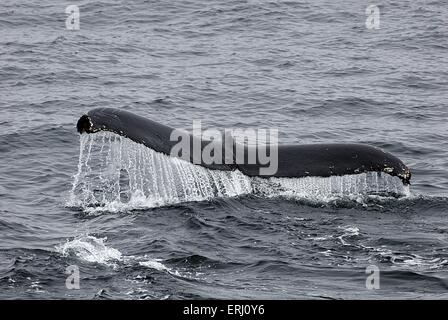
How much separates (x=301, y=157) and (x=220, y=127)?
8.31 metres

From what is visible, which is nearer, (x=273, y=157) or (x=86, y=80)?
(x=273, y=157)

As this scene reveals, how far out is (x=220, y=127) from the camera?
2047 centimetres

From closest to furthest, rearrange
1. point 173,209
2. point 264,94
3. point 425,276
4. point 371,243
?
point 425,276, point 371,243, point 173,209, point 264,94

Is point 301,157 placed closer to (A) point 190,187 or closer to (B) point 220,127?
(A) point 190,187

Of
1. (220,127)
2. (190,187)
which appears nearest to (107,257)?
(190,187)

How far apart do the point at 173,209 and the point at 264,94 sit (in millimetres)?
10430

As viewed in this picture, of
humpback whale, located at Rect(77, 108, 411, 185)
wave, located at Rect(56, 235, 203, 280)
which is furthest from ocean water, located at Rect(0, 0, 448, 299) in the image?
humpback whale, located at Rect(77, 108, 411, 185)

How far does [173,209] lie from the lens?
13469 mm

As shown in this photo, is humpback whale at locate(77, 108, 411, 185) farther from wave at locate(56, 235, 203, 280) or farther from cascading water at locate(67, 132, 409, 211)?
wave at locate(56, 235, 203, 280)

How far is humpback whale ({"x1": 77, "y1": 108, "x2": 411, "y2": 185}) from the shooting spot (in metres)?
11.6

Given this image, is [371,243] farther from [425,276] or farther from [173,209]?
[173,209]

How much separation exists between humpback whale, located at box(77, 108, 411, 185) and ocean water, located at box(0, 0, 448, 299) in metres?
0.19
